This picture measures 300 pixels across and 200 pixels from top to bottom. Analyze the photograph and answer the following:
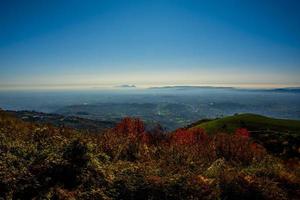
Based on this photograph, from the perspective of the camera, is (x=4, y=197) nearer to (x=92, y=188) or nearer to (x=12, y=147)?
(x=92, y=188)

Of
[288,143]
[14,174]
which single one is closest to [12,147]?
[14,174]

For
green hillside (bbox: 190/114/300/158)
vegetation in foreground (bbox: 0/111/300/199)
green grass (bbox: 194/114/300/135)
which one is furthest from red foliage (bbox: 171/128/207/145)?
green grass (bbox: 194/114/300/135)

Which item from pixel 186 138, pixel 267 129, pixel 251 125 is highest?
pixel 186 138

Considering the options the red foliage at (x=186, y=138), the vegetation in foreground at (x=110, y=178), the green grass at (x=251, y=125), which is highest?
the vegetation in foreground at (x=110, y=178)

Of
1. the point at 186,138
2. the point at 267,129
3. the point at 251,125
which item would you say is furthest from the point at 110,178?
the point at 251,125

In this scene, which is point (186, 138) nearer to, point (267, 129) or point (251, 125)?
point (267, 129)

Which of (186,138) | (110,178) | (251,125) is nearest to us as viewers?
(110,178)

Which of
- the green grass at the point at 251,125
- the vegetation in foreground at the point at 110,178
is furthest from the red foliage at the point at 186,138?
the green grass at the point at 251,125

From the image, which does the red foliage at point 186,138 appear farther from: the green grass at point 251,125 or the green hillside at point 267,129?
the green grass at point 251,125

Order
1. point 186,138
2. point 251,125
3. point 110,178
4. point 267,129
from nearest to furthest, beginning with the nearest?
point 110,178, point 186,138, point 267,129, point 251,125
